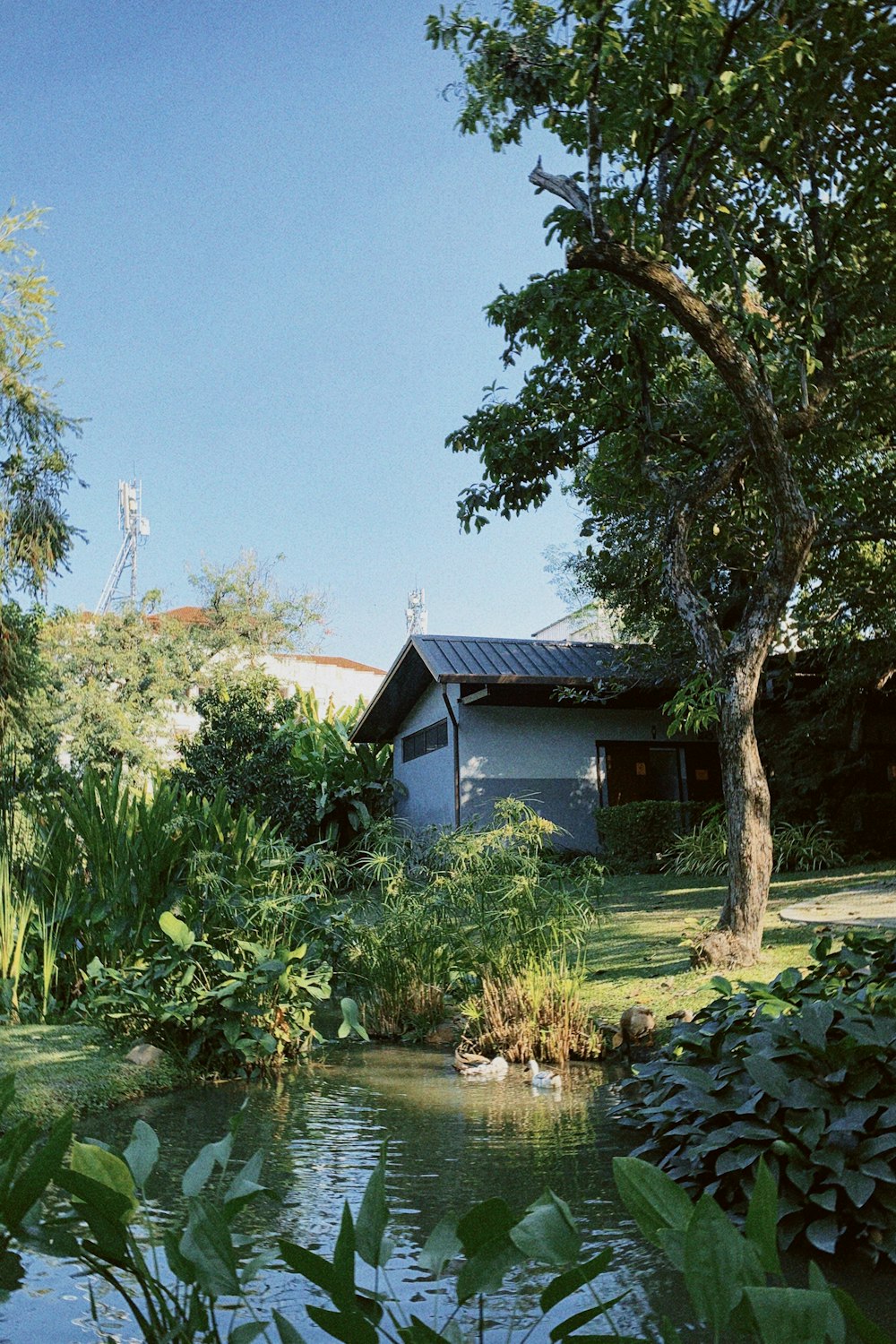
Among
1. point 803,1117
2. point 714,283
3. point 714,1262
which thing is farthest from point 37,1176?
point 714,283

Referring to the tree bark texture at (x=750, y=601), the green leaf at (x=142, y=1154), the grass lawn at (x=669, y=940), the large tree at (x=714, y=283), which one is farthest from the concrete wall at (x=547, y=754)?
the green leaf at (x=142, y=1154)

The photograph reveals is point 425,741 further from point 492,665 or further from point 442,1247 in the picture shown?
point 442,1247

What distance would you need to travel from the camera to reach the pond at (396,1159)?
2381mm

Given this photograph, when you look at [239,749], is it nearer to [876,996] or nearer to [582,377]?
[582,377]

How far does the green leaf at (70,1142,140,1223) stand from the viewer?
1061mm

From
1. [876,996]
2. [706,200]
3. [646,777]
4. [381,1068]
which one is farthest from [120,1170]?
[646,777]

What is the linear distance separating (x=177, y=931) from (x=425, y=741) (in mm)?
14301

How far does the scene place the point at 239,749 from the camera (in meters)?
18.4

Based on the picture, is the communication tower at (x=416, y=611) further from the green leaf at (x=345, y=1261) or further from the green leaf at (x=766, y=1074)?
the green leaf at (x=345, y=1261)

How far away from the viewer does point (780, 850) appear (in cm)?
1299

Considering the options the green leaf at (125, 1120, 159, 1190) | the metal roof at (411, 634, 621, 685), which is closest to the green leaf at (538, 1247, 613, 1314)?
the green leaf at (125, 1120, 159, 1190)

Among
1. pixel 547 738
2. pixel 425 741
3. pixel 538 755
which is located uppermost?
pixel 425 741

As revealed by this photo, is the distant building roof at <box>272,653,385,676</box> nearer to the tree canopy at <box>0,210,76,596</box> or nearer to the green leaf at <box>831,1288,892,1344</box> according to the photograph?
the tree canopy at <box>0,210,76,596</box>

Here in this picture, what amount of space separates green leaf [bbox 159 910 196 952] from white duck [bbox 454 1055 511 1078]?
56.2 inches
